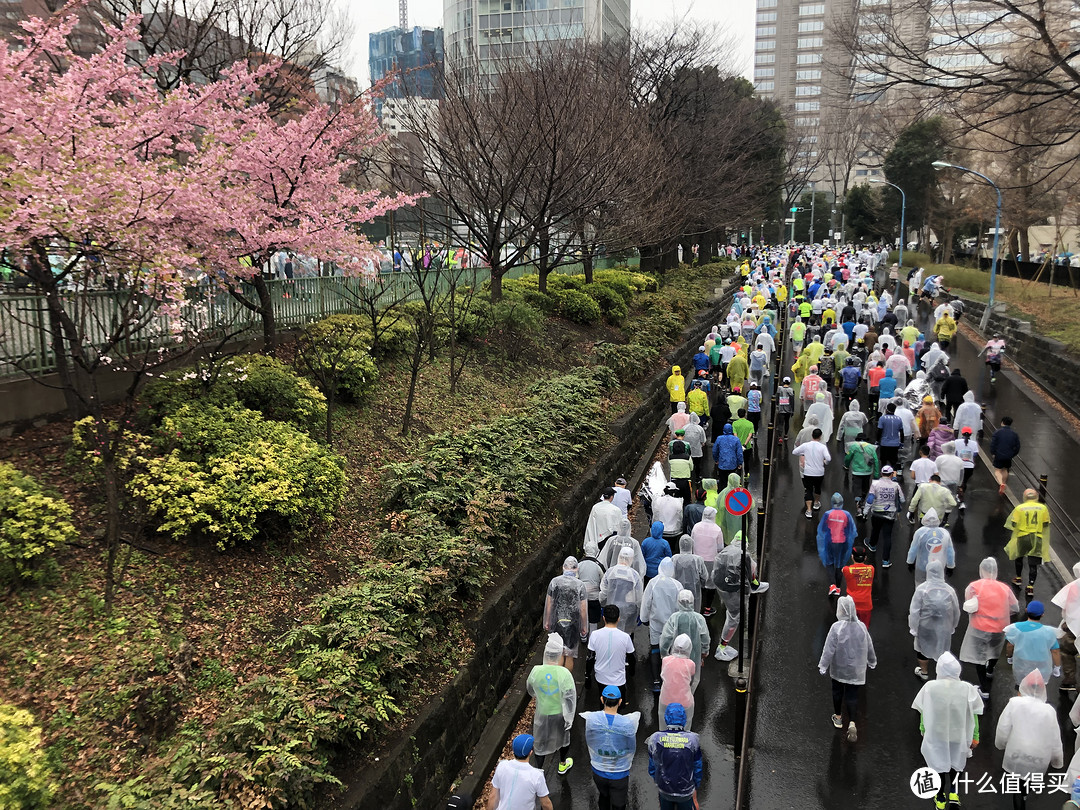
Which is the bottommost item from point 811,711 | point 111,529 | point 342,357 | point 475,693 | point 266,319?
point 811,711

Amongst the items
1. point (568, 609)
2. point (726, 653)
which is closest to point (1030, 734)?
point (726, 653)

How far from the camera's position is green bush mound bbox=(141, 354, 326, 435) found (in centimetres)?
856

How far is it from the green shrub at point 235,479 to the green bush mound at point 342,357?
1884mm

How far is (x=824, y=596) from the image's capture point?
1020 cm

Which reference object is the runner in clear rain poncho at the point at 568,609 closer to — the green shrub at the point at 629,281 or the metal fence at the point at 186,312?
the metal fence at the point at 186,312

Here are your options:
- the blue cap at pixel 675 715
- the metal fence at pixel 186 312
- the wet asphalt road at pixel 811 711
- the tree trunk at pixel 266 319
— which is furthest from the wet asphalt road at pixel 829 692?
the tree trunk at pixel 266 319

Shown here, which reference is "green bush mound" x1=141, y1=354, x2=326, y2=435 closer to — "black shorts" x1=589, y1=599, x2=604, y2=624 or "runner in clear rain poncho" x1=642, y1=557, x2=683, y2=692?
"black shorts" x1=589, y1=599, x2=604, y2=624

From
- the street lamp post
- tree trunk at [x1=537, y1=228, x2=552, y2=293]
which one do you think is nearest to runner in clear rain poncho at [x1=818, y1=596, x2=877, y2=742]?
tree trunk at [x1=537, y1=228, x2=552, y2=293]

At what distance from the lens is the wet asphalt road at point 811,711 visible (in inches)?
269

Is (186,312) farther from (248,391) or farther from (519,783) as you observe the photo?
(519,783)

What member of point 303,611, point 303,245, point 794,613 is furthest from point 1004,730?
point 303,245

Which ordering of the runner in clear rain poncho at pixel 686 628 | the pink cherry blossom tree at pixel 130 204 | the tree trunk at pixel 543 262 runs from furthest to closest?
the tree trunk at pixel 543 262 < the runner in clear rain poncho at pixel 686 628 < the pink cherry blossom tree at pixel 130 204

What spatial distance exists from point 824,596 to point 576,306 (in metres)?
12.9

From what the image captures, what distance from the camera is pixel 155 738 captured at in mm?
5289
